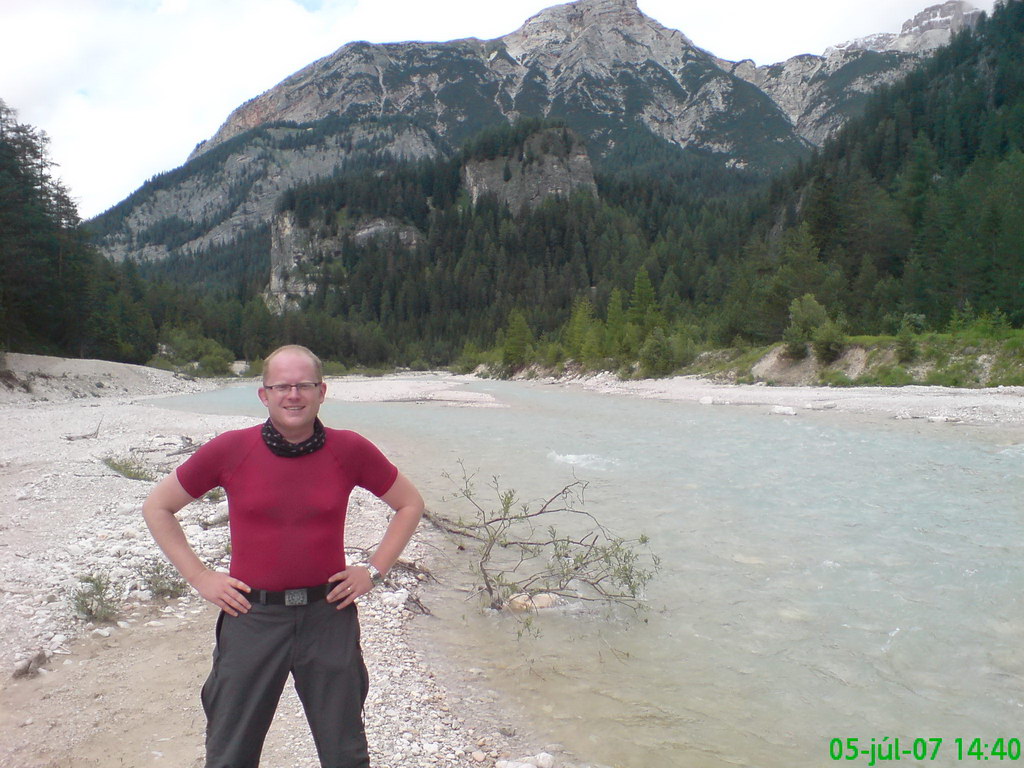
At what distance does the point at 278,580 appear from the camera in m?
2.38

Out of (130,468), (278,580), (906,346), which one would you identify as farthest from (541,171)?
(278,580)

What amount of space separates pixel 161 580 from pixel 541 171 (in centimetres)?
17316

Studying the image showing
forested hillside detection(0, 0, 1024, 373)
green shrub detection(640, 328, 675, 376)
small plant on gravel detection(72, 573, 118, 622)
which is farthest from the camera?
green shrub detection(640, 328, 675, 376)

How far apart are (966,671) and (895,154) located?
86858 mm

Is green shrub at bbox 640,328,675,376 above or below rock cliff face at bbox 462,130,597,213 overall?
below

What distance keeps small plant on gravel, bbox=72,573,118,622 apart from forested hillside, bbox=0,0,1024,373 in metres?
30.4

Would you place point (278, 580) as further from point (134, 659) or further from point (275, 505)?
point (134, 659)

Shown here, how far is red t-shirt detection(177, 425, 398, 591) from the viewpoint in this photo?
2385 mm

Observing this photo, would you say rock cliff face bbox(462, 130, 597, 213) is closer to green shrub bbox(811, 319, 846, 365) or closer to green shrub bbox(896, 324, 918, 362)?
green shrub bbox(811, 319, 846, 365)

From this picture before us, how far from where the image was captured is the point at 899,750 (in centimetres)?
378

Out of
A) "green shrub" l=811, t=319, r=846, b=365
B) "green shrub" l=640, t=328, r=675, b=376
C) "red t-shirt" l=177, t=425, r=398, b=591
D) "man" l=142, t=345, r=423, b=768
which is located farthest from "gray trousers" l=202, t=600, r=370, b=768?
"green shrub" l=640, t=328, r=675, b=376

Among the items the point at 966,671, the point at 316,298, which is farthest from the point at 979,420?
the point at 316,298

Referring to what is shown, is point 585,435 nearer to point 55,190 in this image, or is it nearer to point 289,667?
point 289,667
